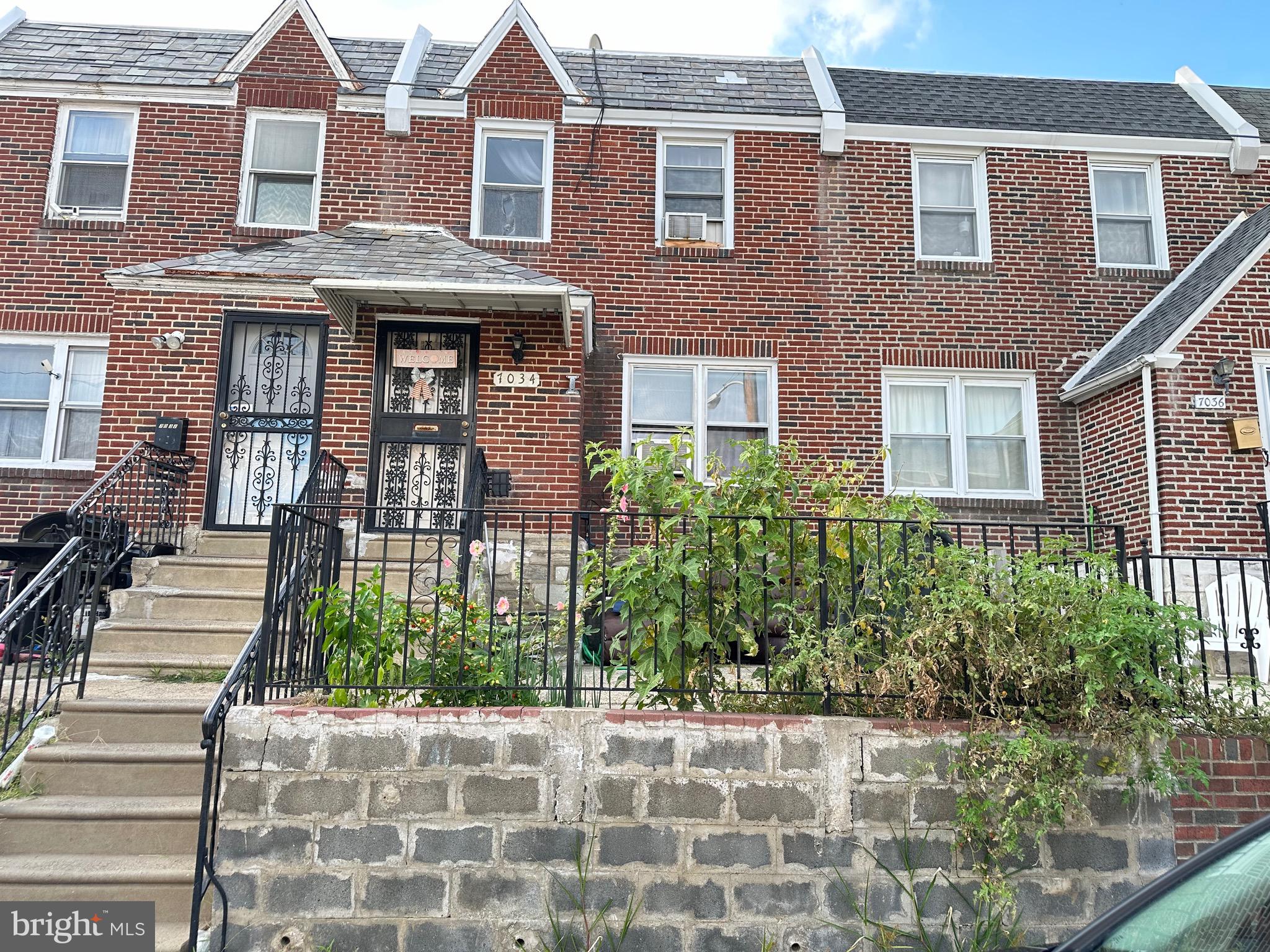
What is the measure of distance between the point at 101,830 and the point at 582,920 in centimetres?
256

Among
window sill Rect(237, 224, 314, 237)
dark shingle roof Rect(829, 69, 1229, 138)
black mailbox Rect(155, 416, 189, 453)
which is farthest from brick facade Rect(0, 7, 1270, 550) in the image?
black mailbox Rect(155, 416, 189, 453)

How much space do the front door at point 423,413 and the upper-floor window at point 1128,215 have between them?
7876 mm

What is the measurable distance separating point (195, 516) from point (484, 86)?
19.8 feet

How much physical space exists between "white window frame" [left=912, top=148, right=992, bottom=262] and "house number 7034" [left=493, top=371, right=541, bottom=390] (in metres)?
4.96

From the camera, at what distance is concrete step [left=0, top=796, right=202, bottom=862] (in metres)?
4.80

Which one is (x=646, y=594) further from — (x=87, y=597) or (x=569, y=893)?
(x=87, y=597)

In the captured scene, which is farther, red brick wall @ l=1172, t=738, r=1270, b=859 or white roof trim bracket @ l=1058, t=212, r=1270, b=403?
white roof trim bracket @ l=1058, t=212, r=1270, b=403

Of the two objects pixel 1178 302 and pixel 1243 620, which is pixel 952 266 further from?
pixel 1243 620

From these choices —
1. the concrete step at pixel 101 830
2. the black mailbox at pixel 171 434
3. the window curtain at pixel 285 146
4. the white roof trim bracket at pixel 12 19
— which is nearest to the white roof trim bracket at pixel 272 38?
the window curtain at pixel 285 146

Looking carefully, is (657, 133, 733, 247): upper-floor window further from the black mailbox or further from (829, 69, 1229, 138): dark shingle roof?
the black mailbox

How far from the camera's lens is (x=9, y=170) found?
10789 millimetres

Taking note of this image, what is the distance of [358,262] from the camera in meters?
9.36

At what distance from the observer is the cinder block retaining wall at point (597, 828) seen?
4.38 m

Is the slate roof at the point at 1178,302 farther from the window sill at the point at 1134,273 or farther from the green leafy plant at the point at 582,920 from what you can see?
the green leafy plant at the point at 582,920
